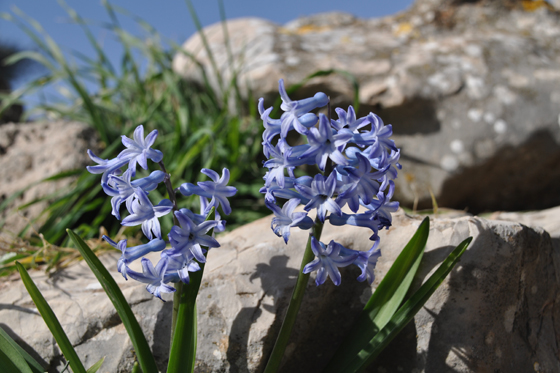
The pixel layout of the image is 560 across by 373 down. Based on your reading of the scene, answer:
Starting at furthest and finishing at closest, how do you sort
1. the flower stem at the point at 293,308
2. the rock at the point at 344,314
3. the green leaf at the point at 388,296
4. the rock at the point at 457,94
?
the rock at the point at 457,94
the rock at the point at 344,314
the green leaf at the point at 388,296
the flower stem at the point at 293,308

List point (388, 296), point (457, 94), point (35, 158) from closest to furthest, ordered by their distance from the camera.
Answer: point (388, 296) → point (35, 158) → point (457, 94)

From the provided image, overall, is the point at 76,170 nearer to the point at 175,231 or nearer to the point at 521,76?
the point at 175,231

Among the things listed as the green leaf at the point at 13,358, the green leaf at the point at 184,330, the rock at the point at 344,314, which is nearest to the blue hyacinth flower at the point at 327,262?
the green leaf at the point at 184,330

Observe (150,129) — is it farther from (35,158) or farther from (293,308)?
(293,308)

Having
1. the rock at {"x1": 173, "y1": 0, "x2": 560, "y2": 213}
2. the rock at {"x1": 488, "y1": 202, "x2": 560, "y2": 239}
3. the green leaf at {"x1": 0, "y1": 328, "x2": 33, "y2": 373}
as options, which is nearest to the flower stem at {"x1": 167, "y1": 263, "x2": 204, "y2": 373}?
the green leaf at {"x1": 0, "y1": 328, "x2": 33, "y2": 373}

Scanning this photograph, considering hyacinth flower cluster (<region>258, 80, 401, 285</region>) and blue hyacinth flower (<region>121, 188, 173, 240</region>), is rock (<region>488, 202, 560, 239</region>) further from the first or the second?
blue hyacinth flower (<region>121, 188, 173, 240</region>)

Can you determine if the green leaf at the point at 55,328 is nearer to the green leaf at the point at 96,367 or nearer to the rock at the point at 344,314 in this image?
the green leaf at the point at 96,367

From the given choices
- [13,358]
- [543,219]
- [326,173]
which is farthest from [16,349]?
[543,219]
